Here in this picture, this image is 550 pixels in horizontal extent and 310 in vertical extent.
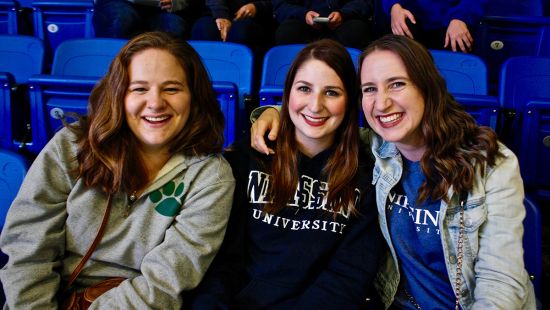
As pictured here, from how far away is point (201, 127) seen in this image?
1.21m

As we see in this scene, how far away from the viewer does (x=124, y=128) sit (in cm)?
117

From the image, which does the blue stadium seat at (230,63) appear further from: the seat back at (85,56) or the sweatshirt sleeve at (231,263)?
the sweatshirt sleeve at (231,263)

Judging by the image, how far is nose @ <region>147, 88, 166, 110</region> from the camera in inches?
43.8

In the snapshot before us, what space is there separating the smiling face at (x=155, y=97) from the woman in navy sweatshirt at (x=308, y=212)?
0.72 feet

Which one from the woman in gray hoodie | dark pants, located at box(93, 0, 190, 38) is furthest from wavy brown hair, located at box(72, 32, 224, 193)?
dark pants, located at box(93, 0, 190, 38)

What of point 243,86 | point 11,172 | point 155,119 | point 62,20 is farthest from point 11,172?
point 62,20

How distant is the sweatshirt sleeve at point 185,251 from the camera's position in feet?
3.48

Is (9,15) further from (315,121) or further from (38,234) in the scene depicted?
(315,121)

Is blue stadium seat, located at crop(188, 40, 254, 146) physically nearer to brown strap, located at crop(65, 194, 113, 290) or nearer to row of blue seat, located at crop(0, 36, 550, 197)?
row of blue seat, located at crop(0, 36, 550, 197)

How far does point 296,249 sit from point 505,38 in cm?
213

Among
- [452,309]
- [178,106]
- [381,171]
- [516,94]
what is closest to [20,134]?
[178,106]

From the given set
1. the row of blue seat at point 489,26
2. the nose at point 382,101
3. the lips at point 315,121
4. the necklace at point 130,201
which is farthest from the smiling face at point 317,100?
the row of blue seat at point 489,26

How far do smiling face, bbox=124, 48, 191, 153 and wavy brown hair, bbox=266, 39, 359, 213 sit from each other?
30 centimetres

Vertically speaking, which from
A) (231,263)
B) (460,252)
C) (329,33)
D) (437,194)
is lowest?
(231,263)
